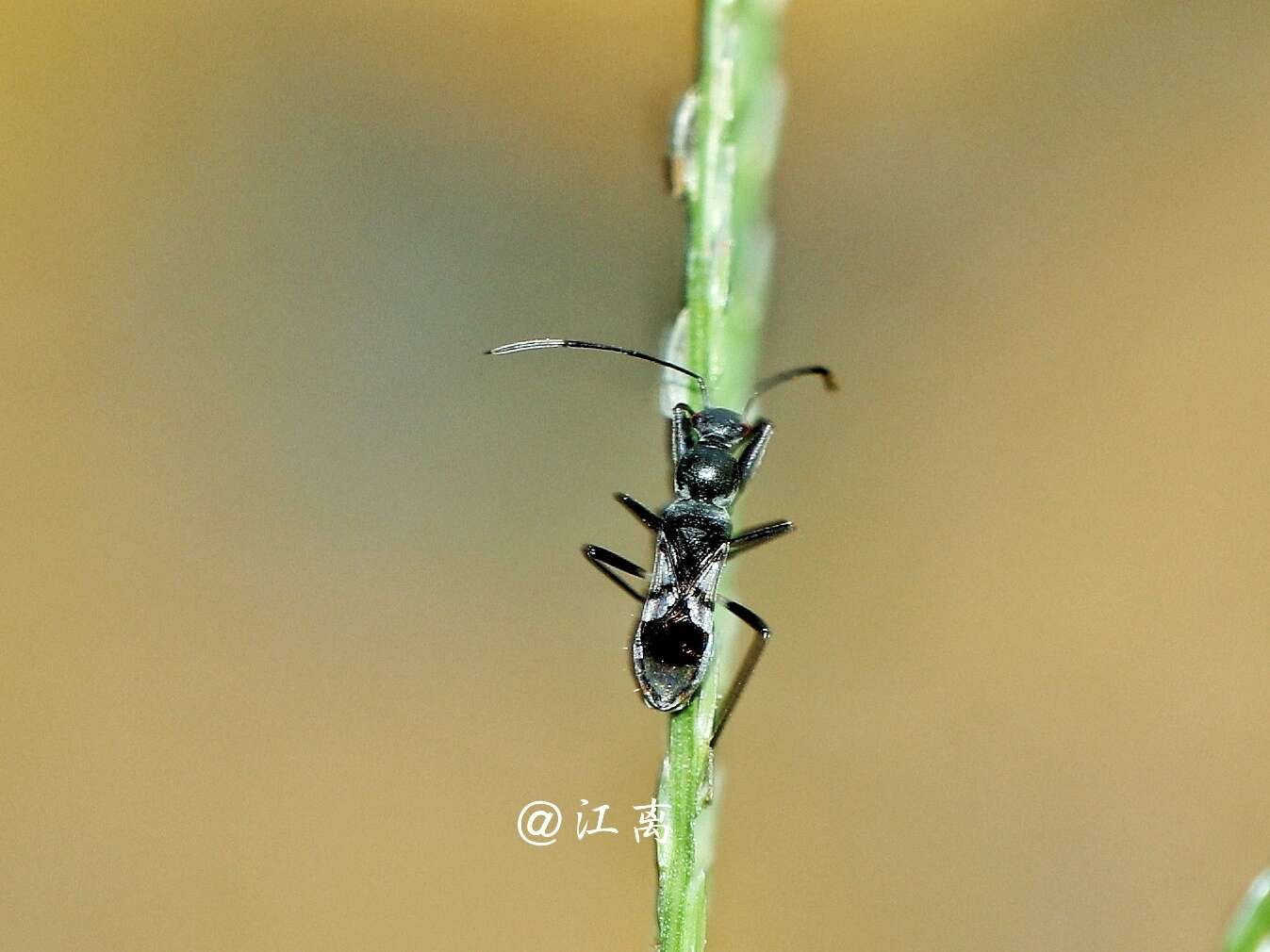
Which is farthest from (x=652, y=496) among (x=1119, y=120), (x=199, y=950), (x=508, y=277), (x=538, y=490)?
(x=1119, y=120)

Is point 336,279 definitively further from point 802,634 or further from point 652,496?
point 802,634

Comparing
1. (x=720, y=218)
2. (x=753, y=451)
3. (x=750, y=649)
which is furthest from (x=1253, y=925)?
(x=753, y=451)

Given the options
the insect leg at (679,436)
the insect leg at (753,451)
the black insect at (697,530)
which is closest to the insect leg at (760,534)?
the black insect at (697,530)

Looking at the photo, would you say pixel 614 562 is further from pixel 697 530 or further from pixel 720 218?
pixel 720 218

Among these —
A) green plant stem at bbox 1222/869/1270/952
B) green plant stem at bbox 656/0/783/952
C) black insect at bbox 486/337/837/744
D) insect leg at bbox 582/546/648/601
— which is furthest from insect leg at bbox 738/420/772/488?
green plant stem at bbox 1222/869/1270/952

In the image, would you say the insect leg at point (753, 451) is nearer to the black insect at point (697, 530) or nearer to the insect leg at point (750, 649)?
the black insect at point (697, 530)

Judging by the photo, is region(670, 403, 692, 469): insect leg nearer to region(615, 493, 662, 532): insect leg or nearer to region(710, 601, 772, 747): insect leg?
region(615, 493, 662, 532): insect leg
